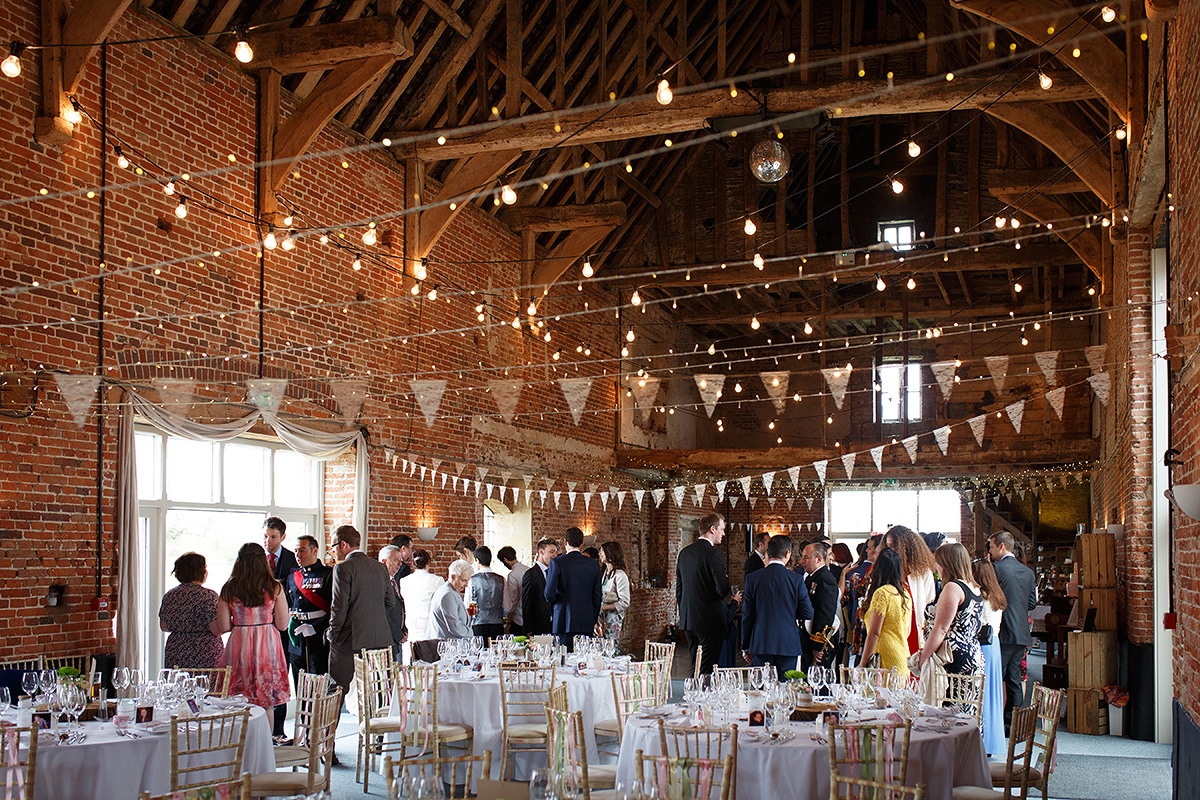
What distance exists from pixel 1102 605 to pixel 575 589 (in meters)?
4.92

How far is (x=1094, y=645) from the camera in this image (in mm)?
10211

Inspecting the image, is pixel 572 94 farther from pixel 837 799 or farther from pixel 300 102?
pixel 837 799

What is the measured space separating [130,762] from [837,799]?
9.70 ft

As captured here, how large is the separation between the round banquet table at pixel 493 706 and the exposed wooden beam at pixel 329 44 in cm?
455

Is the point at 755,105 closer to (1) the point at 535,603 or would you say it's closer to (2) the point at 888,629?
(1) the point at 535,603

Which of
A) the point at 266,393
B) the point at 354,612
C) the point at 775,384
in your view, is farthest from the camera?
the point at 775,384

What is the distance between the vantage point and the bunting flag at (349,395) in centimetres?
1016

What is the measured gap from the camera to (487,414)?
43.5ft

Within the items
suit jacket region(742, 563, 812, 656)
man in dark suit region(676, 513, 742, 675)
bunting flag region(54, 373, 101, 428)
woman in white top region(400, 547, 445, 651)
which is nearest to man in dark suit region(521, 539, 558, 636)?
woman in white top region(400, 547, 445, 651)

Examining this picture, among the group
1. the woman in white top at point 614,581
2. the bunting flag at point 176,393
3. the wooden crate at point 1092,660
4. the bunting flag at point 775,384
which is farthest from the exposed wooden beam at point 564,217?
the wooden crate at point 1092,660

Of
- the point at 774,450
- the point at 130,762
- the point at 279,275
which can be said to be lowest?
the point at 130,762

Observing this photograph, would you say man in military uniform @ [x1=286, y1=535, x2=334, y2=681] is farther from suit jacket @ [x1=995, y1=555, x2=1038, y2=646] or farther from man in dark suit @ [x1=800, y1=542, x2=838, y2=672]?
suit jacket @ [x1=995, y1=555, x2=1038, y2=646]

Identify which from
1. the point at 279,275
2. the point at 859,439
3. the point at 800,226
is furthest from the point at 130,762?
the point at 859,439

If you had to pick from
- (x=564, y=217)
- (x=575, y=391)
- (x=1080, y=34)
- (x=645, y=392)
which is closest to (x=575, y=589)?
(x=575, y=391)
